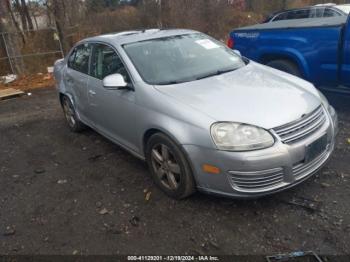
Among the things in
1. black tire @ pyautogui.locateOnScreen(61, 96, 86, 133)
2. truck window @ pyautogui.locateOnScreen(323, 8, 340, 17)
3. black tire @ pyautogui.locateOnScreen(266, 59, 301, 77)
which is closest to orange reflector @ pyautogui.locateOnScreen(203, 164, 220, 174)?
black tire @ pyautogui.locateOnScreen(61, 96, 86, 133)

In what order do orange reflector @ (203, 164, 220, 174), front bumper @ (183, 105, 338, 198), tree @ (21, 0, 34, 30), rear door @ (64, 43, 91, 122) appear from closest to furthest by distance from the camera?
front bumper @ (183, 105, 338, 198)
orange reflector @ (203, 164, 220, 174)
rear door @ (64, 43, 91, 122)
tree @ (21, 0, 34, 30)

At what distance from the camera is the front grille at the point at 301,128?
302cm

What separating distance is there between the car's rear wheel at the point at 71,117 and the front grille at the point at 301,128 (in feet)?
11.4

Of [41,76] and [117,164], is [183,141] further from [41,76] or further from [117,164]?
[41,76]

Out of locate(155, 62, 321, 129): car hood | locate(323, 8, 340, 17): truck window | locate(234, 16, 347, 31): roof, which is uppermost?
locate(234, 16, 347, 31): roof

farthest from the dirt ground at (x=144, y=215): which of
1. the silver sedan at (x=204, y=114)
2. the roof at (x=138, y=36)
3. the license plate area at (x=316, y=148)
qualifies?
the roof at (x=138, y=36)

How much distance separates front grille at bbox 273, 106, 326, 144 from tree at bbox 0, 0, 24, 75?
10.4m

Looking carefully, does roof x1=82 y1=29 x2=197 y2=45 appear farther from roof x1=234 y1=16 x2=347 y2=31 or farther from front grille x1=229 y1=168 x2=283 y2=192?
front grille x1=229 y1=168 x2=283 y2=192

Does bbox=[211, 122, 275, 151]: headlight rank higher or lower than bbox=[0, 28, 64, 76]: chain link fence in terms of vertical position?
higher

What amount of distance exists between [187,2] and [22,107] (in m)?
9.03

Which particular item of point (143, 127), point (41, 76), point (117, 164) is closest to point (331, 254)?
point (143, 127)

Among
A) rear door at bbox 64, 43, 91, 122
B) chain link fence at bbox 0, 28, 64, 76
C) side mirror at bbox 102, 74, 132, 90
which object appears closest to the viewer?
side mirror at bbox 102, 74, 132, 90

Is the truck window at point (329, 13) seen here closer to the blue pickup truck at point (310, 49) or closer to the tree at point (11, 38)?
the blue pickup truck at point (310, 49)

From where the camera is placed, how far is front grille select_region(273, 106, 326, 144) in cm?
302
